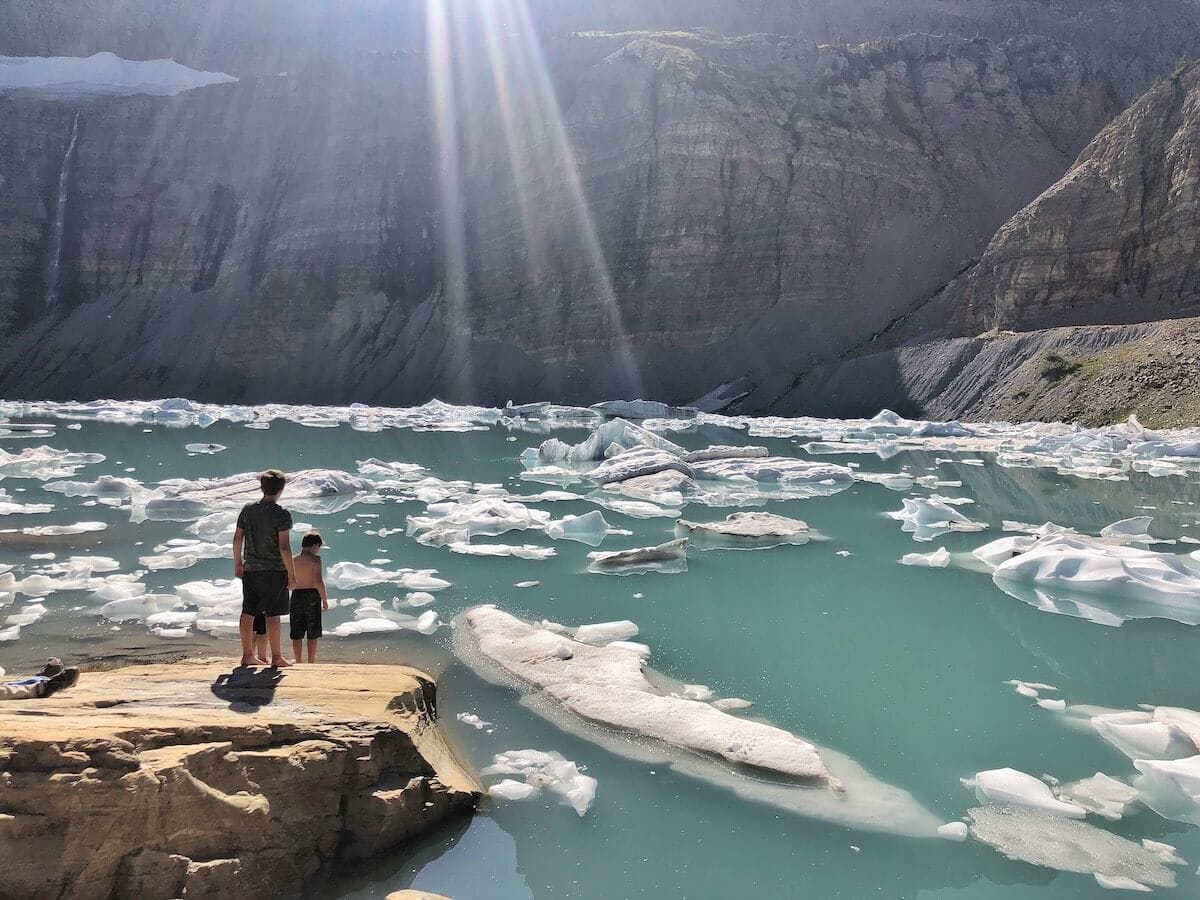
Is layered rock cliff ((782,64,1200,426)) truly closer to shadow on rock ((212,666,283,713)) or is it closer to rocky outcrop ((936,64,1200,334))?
rocky outcrop ((936,64,1200,334))

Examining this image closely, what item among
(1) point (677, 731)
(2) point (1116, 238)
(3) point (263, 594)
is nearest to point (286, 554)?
(3) point (263, 594)

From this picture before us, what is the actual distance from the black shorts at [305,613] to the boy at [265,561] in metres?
0.56

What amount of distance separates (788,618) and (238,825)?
566 cm

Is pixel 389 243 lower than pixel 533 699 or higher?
higher

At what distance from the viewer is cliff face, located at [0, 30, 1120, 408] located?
55375mm

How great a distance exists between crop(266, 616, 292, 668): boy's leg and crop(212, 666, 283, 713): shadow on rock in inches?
12.1

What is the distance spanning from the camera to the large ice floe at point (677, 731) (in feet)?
14.8

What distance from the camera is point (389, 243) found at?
6531 centimetres

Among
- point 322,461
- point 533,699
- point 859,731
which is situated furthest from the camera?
point 322,461

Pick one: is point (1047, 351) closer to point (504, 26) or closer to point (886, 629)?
point (886, 629)

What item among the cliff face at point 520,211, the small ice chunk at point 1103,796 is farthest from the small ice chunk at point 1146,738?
the cliff face at point 520,211

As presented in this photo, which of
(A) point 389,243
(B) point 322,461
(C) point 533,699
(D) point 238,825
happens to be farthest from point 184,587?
(A) point 389,243

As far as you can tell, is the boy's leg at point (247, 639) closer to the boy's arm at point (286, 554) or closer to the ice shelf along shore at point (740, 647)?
the boy's arm at point (286, 554)

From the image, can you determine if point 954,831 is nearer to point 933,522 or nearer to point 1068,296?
point 933,522
